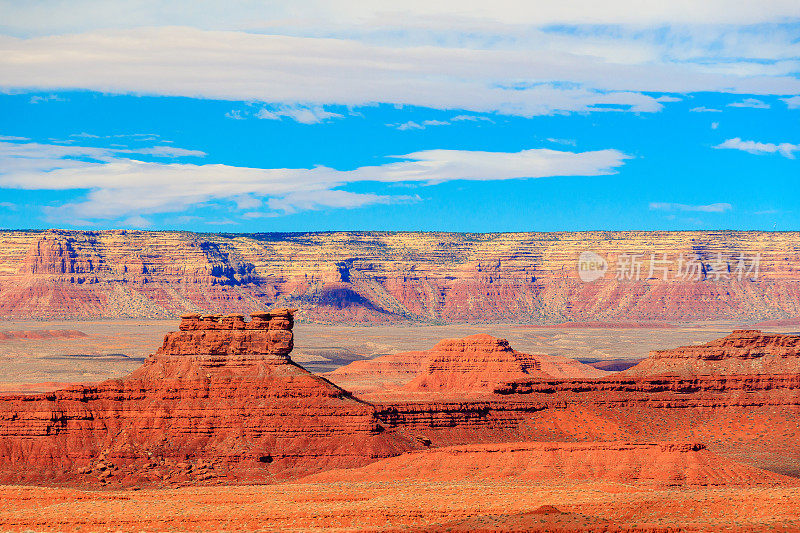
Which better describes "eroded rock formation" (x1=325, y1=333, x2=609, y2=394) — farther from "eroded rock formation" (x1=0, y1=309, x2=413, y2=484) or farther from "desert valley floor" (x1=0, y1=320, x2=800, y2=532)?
"eroded rock formation" (x1=0, y1=309, x2=413, y2=484)

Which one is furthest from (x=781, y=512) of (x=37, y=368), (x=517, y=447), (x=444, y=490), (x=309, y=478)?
(x=37, y=368)

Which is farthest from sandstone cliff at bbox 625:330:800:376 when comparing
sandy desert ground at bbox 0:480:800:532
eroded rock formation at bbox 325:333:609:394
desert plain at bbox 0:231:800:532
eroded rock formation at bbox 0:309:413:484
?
sandy desert ground at bbox 0:480:800:532

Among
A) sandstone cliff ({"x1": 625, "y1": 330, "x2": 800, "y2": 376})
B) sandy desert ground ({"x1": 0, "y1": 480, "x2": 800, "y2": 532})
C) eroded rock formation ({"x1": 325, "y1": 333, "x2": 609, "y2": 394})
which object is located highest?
sandstone cliff ({"x1": 625, "y1": 330, "x2": 800, "y2": 376})

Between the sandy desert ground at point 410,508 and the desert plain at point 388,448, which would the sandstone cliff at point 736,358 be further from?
the sandy desert ground at point 410,508

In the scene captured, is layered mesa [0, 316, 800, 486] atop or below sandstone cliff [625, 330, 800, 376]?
below

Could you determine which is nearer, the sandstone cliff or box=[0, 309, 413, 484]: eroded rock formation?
box=[0, 309, 413, 484]: eroded rock formation

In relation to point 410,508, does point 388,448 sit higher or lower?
higher

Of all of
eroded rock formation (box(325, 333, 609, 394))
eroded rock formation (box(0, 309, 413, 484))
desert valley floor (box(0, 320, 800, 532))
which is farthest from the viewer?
eroded rock formation (box(325, 333, 609, 394))

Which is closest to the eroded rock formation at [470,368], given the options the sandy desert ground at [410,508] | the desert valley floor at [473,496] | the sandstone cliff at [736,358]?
the sandstone cliff at [736,358]

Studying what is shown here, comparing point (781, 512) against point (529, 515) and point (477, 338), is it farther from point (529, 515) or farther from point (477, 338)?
point (477, 338)

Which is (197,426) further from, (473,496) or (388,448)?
(473,496)

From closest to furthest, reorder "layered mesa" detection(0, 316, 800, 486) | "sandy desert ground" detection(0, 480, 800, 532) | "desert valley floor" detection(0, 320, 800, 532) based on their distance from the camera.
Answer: "sandy desert ground" detection(0, 480, 800, 532) → "desert valley floor" detection(0, 320, 800, 532) → "layered mesa" detection(0, 316, 800, 486)

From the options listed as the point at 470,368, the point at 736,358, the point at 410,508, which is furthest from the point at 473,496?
the point at 470,368

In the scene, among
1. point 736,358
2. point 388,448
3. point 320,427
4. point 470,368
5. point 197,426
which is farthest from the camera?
point 470,368
